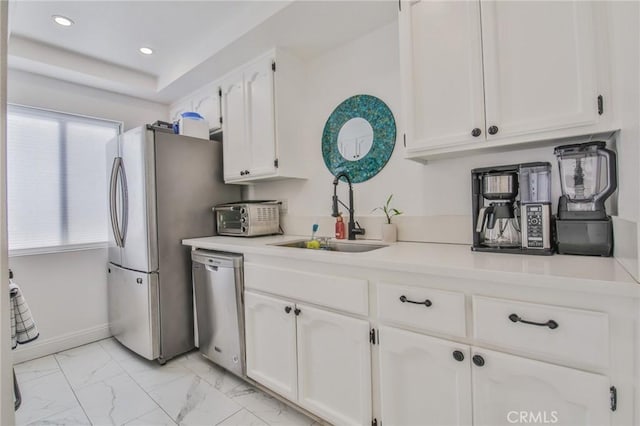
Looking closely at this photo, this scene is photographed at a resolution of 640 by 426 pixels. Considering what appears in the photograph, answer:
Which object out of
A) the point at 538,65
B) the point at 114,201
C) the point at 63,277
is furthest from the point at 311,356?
the point at 63,277

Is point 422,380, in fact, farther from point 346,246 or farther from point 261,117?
point 261,117

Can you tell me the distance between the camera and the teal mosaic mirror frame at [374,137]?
1.92 meters

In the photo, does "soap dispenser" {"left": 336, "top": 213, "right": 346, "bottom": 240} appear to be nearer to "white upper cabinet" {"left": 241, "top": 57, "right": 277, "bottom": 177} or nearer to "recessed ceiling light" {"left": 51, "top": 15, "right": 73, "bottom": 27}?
"white upper cabinet" {"left": 241, "top": 57, "right": 277, "bottom": 177}

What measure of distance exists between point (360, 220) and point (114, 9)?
2154mm

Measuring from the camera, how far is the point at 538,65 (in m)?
1.16

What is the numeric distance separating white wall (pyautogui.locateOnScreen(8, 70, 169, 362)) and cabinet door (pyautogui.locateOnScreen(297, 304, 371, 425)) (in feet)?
7.60

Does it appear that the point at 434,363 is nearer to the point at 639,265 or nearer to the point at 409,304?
the point at 409,304

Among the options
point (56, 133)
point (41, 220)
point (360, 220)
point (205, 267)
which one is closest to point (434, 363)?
point (360, 220)

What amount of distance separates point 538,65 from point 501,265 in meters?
0.80

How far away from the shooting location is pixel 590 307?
838 millimetres

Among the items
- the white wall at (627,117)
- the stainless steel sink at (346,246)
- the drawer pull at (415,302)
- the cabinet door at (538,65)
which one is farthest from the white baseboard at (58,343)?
the white wall at (627,117)

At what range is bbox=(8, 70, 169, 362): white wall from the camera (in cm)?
238

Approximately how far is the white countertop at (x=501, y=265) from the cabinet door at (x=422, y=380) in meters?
0.27

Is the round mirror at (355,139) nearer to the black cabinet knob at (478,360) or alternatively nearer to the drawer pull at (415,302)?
the drawer pull at (415,302)
